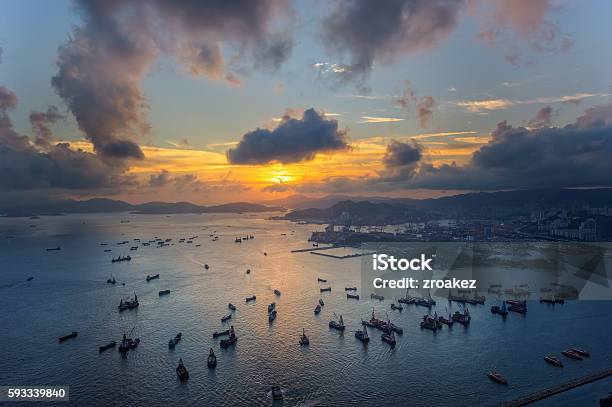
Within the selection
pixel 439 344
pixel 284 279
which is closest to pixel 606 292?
pixel 439 344

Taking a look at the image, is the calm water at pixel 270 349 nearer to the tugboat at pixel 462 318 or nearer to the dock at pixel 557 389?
the dock at pixel 557 389

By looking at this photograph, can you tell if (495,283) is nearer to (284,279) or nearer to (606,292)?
(606,292)

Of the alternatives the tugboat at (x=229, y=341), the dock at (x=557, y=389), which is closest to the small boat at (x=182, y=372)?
the tugboat at (x=229, y=341)

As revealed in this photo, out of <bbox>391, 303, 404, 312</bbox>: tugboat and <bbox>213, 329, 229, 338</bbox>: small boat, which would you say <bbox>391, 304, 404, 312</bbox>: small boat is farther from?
<bbox>213, 329, 229, 338</bbox>: small boat

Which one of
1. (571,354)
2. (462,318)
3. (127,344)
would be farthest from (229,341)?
(571,354)

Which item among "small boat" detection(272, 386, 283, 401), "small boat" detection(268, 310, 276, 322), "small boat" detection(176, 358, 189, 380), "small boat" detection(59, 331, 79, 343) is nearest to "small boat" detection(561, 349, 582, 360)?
"small boat" detection(272, 386, 283, 401)

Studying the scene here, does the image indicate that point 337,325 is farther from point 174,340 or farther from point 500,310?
point 500,310
